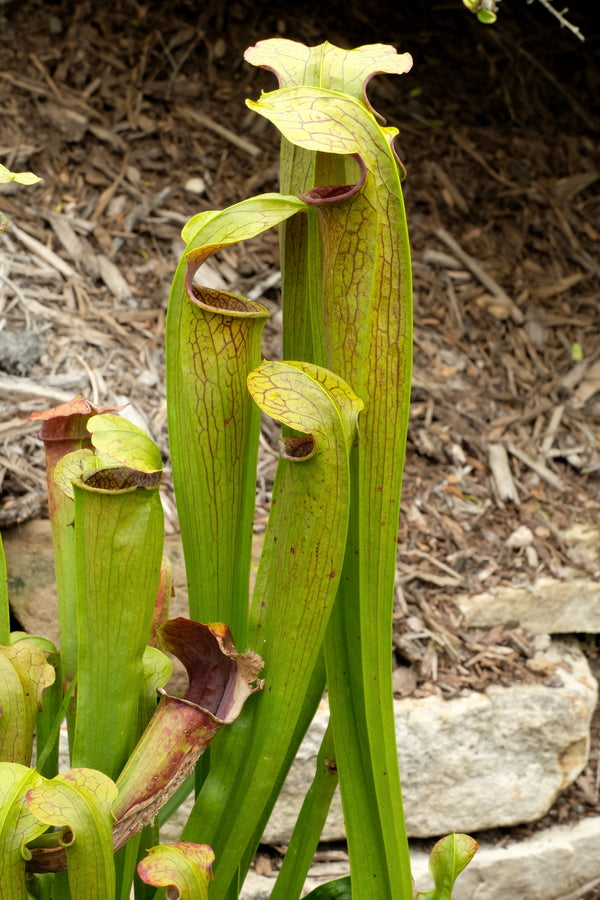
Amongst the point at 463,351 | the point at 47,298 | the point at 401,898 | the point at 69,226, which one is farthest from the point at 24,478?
the point at 463,351

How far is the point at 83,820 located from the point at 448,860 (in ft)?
1.52

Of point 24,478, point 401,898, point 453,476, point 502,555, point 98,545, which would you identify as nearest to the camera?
point 98,545

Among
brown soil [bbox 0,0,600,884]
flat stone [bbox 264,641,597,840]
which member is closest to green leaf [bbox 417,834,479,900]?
flat stone [bbox 264,641,597,840]

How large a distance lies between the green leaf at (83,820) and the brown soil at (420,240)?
1.11 metres

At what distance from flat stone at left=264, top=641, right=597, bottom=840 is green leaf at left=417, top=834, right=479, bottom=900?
0.81m

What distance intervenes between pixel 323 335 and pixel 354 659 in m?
0.34

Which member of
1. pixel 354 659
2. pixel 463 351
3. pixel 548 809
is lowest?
pixel 548 809

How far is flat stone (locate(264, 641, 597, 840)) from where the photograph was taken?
1.79m

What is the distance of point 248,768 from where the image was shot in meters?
0.83

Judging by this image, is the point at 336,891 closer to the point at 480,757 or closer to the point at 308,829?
the point at 308,829

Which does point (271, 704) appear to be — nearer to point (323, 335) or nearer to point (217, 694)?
point (217, 694)

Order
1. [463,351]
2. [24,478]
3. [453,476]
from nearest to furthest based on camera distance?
[24,478]
[453,476]
[463,351]

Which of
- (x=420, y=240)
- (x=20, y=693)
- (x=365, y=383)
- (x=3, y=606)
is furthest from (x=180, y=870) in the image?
(x=420, y=240)

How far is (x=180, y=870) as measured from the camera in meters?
0.72
